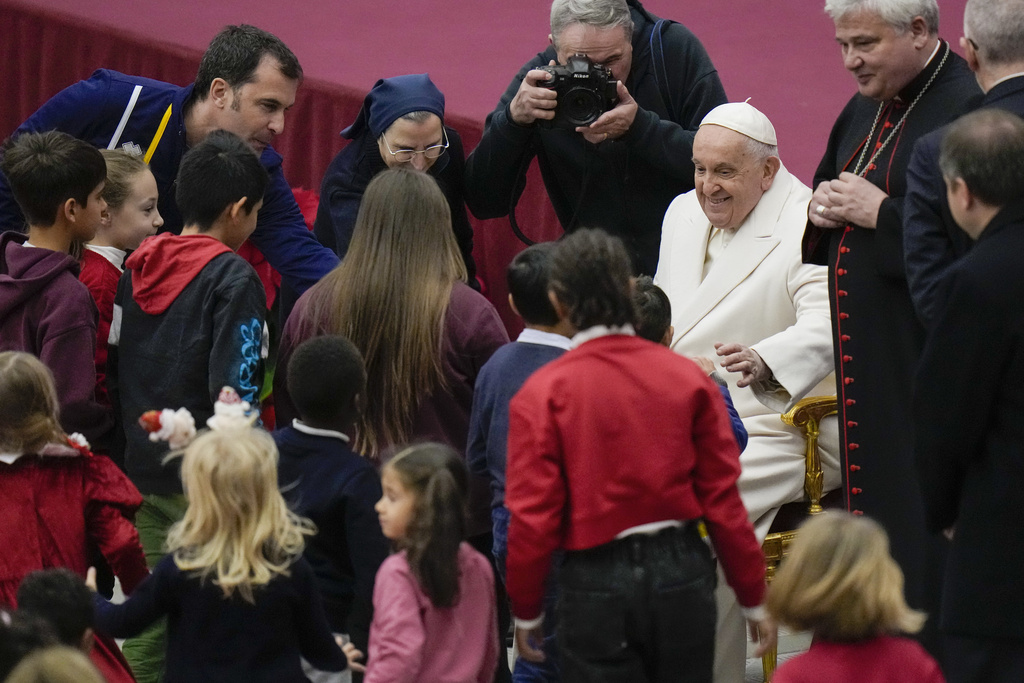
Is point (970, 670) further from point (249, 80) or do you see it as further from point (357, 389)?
point (249, 80)

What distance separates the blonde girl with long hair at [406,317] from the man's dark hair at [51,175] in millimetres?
669

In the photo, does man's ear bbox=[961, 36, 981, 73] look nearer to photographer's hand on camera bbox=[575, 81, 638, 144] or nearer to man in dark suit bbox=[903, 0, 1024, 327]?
man in dark suit bbox=[903, 0, 1024, 327]

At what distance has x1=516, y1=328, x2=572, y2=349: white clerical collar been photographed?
287 cm

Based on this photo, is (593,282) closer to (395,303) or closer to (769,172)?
(395,303)

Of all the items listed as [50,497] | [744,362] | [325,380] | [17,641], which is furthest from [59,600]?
[744,362]

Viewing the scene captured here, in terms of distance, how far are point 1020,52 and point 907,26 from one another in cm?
36

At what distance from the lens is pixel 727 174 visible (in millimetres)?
3721

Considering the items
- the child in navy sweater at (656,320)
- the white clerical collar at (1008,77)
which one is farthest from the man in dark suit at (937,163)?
the child in navy sweater at (656,320)

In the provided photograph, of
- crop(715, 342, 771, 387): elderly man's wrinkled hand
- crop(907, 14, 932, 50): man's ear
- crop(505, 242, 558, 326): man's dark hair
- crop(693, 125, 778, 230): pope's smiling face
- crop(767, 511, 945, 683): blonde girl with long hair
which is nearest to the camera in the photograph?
crop(767, 511, 945, 683): blonde girl with long hair

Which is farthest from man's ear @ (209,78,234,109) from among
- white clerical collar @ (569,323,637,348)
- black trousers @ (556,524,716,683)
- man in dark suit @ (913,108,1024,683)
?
man in dark suit @ (913,108,1024,683)

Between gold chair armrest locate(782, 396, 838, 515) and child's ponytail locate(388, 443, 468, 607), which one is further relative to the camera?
gold chair armrest locate(782, 396, 838, 515)

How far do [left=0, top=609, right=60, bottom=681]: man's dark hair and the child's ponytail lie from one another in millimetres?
641

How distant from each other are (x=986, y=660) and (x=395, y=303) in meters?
1.44

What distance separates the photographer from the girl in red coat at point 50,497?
2691 mm
